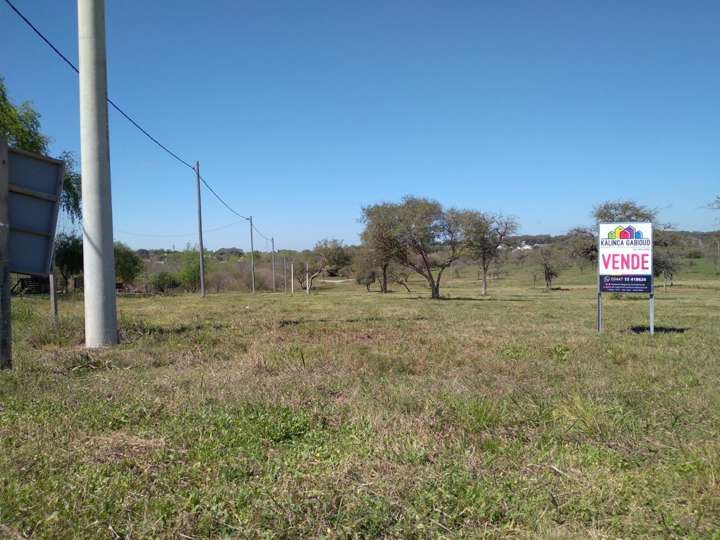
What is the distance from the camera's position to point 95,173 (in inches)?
341

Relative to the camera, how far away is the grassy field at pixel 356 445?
2783 millimetres

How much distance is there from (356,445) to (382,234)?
2976cm

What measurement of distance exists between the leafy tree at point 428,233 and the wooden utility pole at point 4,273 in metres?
26.9

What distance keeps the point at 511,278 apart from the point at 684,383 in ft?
244

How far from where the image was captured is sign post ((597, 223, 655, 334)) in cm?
1136

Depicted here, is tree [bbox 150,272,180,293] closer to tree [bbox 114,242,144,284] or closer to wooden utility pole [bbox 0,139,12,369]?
tree [bbox 114,242,144,284]

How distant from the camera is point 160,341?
8.90 m

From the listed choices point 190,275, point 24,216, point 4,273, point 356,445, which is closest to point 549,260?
point 190,275

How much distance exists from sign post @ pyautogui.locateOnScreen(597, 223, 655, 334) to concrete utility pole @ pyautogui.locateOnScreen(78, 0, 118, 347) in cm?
989

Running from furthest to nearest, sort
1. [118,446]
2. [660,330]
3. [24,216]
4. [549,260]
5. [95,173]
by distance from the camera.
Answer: [549,260], [660,330], [95,173], [24,216], [118,446]

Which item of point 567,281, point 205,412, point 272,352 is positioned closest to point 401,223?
point 272,352

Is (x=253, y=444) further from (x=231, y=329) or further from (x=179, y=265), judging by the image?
(x=179, y=265)

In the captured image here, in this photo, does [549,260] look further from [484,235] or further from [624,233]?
[624,233]

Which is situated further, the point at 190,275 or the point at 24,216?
the point at 190,275
